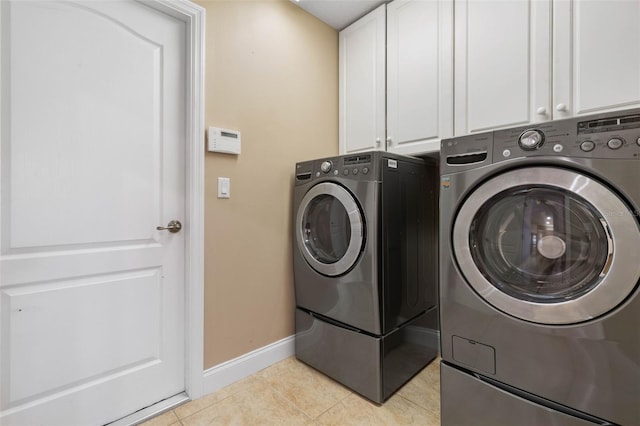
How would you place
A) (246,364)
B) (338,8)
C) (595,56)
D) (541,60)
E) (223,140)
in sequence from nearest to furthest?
(595,56), (541,60), (223,140), (246,364), (338,8)

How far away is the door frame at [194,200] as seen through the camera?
1.57 meters

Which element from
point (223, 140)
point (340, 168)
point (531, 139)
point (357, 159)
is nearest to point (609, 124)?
point (531, 139)

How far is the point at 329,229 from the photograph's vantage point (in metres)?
1.82

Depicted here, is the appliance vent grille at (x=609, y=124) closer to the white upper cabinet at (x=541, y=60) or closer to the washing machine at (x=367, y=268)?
the white upper cabinet at (x=541, y=60)

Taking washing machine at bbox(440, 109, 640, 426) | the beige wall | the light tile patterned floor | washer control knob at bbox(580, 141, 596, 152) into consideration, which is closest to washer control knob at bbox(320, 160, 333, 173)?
the beige wall

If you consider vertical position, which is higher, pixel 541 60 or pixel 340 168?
pixel 541 60

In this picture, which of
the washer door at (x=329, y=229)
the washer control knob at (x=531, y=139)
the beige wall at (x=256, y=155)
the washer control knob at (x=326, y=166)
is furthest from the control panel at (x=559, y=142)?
the beige wall at (x=256, y=155)

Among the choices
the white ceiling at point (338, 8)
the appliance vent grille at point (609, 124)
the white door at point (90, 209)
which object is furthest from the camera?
the white ceiling at point (338, 8)

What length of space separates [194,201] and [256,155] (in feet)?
1.59

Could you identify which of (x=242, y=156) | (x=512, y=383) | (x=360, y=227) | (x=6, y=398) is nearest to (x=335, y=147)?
(x=242, y=156)

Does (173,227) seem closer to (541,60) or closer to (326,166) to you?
(326,166)

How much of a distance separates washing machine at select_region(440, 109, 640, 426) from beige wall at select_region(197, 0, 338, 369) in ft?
3.48

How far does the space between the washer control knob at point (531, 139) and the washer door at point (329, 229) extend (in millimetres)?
764

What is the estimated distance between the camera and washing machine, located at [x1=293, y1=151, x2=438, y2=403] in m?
1.55
